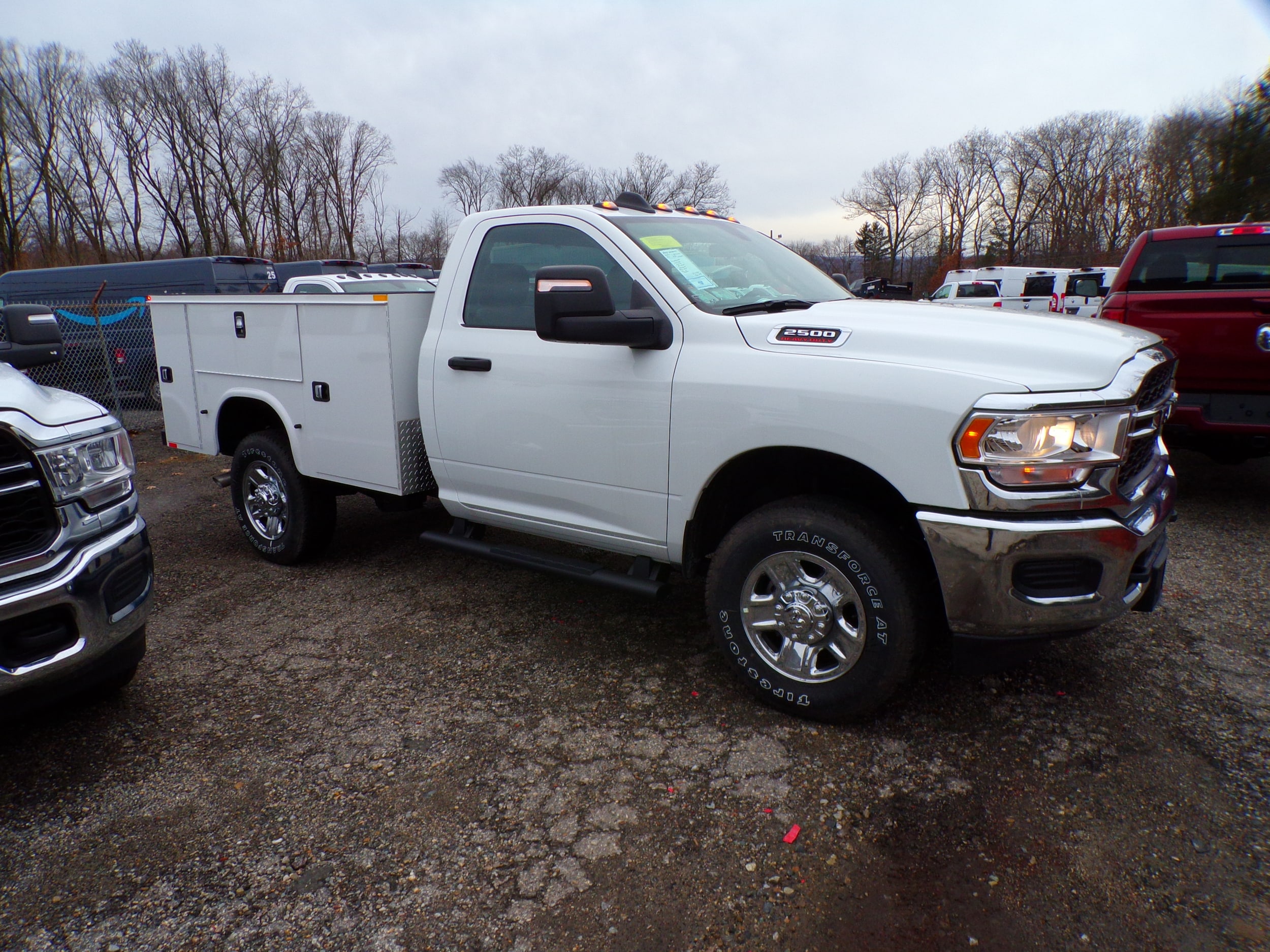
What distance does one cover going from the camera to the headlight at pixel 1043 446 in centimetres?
258

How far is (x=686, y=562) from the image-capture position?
3.53 m

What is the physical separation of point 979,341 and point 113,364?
13.8 meters

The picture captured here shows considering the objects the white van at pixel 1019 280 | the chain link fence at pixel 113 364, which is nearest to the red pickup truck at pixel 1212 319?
the chain link fence at pixel 113 364

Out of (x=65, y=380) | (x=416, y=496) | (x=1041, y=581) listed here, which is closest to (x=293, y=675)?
(x=416, y=496)

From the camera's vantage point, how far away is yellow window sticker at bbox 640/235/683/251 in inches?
142

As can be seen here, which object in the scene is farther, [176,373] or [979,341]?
[176,373]

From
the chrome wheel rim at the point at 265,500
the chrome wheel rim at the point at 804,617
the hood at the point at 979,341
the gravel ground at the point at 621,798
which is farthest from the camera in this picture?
the chrome wheel rim at the point at 265,500

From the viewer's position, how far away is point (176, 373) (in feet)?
17.9

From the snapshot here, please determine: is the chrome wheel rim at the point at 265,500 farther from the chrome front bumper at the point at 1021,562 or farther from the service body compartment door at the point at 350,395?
the chrome front bumper at the point at 1021,562

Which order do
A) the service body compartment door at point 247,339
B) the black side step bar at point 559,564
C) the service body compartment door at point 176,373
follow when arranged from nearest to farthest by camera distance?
1. the black side step bar at point 559,564
2. the service body compartment door at point 247,339
3. the service body compartment door at point 176,373

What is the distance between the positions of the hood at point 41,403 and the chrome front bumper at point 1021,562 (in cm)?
298

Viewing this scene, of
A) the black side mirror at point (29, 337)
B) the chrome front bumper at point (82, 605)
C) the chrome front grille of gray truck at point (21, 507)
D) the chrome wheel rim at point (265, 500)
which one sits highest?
the black side mirror at point (29, 337)

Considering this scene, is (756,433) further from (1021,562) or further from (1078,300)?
(1078,300)

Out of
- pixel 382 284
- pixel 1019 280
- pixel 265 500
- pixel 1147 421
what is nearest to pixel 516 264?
pixel 265 500
